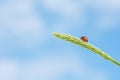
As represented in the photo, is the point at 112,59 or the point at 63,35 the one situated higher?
the point at 63,35

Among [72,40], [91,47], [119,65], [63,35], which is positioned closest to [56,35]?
[63,35]

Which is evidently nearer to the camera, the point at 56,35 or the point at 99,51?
the point at 99,51

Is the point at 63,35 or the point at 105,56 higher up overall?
the point at 63,35

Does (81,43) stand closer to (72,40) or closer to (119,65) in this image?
(72,40)

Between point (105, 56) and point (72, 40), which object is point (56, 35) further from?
point (105, 56)

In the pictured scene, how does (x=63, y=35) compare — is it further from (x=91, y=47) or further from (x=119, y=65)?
(x=119, y=65)

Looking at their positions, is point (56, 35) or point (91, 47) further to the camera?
point (56, 35)

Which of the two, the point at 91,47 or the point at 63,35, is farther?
the point at 63,35

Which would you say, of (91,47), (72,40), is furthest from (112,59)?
(72,40)

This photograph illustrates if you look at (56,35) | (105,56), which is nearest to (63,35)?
(56,35)
